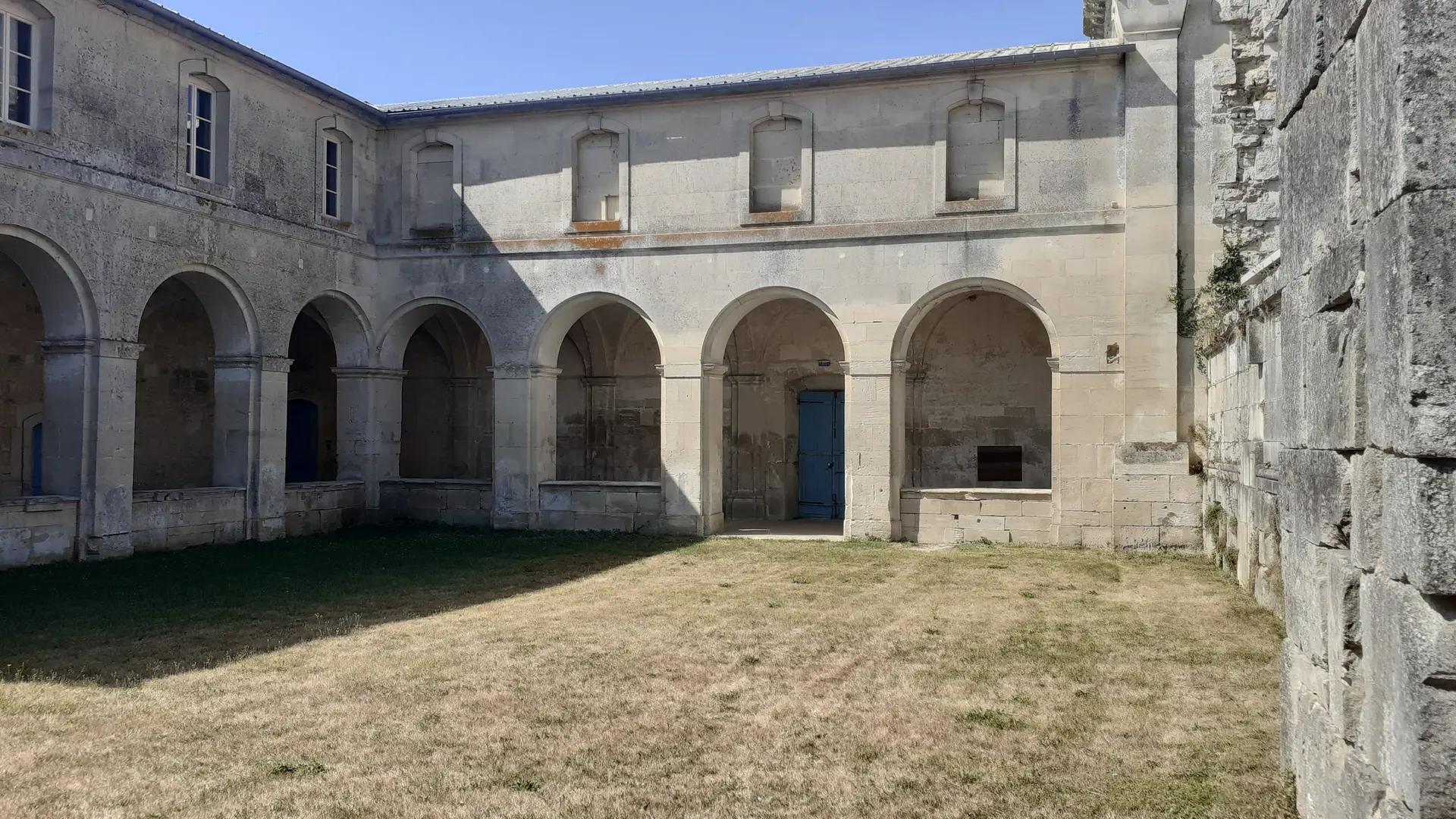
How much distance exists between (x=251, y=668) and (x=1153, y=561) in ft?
31.4

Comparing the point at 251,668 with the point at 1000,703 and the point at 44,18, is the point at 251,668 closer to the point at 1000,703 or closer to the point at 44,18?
the point at 1000,703

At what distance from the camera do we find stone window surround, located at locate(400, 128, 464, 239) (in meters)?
15.9

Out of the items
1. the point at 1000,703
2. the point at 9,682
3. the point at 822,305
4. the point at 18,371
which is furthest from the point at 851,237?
the point at 18,371

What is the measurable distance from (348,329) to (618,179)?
4822 millimetres

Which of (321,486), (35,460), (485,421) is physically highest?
(485,421)

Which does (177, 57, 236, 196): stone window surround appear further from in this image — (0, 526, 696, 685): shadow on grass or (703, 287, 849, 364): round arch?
(703, 287, 849, 364): round arch

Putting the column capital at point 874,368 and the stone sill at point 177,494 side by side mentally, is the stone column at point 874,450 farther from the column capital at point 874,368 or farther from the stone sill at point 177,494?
the stone sill at point 177,494

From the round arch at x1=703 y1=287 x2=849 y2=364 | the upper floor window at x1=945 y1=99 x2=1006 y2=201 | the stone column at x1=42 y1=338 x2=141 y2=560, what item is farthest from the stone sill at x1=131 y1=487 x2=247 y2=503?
the upper floor window at x1=945 y1=99 x2=1006 y2=201

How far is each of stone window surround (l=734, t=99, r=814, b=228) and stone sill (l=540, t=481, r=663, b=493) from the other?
4.03 m

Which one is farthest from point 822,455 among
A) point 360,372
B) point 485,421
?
point 360,372

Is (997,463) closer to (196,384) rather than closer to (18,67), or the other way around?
(196,384)

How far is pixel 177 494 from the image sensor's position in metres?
13.0

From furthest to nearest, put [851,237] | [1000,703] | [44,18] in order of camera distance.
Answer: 1. [851,237]
2. [44,18]
3. [1000,703]

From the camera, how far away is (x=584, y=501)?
15.4 meters
